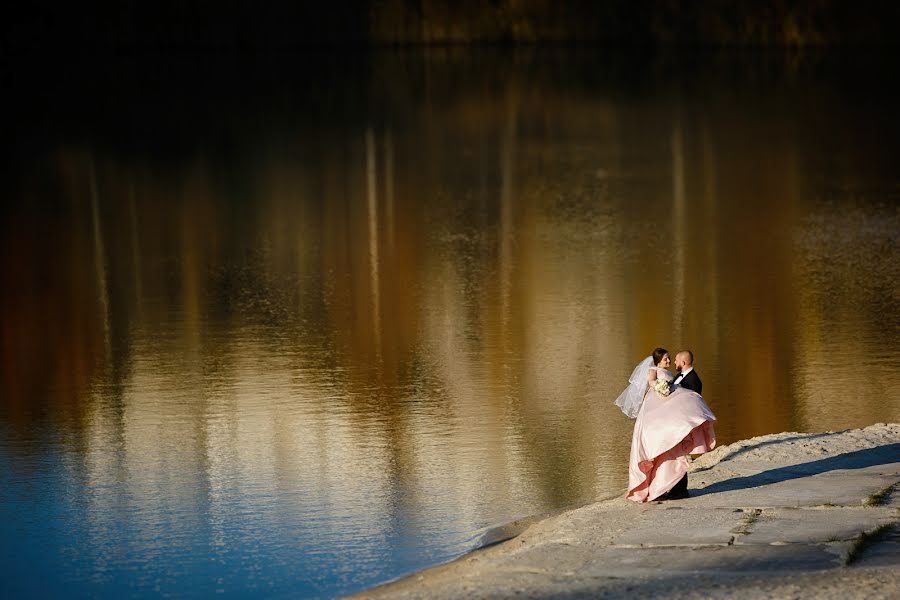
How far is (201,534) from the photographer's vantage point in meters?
11.3

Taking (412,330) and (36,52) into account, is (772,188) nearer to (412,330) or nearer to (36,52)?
(412,330)

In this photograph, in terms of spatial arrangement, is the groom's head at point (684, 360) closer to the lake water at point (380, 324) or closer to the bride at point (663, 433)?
the bride at point (663, 433)

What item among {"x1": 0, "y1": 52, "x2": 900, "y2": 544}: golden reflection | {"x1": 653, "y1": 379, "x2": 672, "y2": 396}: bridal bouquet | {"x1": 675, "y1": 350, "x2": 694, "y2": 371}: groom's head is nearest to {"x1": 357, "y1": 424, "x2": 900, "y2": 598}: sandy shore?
{"x1": 653, "y1": 379, "x2": 672, "y2": 396}: bridal bouquet

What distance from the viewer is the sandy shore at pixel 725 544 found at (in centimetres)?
872

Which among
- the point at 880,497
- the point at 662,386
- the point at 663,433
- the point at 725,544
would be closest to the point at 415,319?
the point at 662,386

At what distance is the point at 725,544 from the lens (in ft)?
31.4

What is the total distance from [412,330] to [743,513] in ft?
27.3

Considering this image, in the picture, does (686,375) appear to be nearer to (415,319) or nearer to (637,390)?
(637,390)

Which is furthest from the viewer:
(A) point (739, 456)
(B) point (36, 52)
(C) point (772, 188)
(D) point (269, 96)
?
(B) point (36, 52)

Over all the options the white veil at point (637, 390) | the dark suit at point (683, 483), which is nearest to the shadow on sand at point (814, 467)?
the dark suit at point (683, 483)

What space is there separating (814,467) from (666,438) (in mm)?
1647

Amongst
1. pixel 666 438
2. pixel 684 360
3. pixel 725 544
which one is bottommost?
pixel 725 544

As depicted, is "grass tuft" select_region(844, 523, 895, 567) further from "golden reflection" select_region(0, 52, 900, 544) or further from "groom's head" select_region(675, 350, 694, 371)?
"golden reflection" select_region(0, 52, 900, 544)

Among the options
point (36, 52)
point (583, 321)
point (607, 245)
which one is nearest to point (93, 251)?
point (607, 245)
